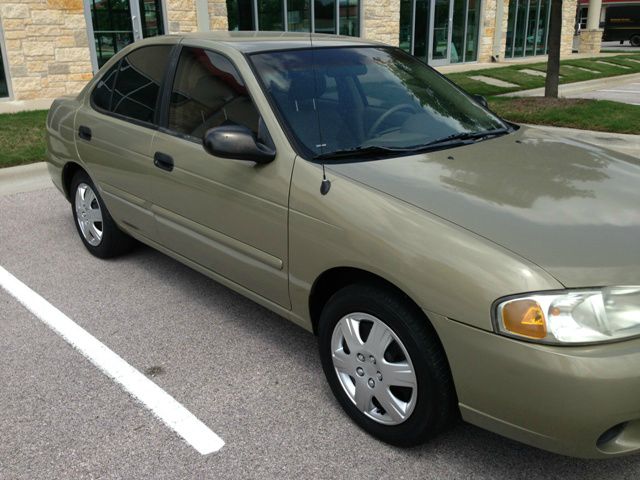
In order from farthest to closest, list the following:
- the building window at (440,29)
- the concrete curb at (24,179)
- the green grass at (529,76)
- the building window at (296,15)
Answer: the building window at (440,29) → the building window at (296,15) → the green grass at (529,76) → the concrete curb at (24,179)

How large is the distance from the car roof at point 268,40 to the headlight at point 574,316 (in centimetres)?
212

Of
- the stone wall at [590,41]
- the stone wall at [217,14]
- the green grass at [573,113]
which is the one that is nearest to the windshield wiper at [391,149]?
the green grass at [573,113]

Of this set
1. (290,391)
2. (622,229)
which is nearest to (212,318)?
(290,391)

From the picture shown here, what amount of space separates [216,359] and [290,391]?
533 mm

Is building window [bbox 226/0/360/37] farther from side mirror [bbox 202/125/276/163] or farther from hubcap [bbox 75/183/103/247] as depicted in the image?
side mirror [bbox 202/125/276/163]

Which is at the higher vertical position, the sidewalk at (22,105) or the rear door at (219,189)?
the rear door at (219,189)

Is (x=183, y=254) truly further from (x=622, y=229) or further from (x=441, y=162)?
(x=622, y=229)

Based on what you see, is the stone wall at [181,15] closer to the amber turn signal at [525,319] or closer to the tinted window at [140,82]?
the tinted window at [140,82]

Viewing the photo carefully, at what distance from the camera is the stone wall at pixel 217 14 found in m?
14.0

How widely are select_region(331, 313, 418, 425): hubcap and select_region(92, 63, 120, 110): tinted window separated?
8.88ft

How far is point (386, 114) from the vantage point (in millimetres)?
3465

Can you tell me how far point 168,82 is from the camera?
389 centimetres

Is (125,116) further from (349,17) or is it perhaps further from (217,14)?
(349,17)

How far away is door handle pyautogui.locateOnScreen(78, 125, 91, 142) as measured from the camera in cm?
458
